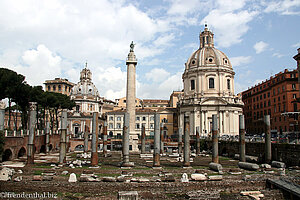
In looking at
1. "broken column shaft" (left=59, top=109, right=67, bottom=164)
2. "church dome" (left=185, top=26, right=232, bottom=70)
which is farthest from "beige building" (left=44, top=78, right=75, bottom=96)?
"broken column shaft" (left=59, top=109, right=67, bottom=164)

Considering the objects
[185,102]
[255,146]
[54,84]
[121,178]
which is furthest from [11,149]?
[54,84]

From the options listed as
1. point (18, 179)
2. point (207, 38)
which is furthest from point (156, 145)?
point (207, 38)

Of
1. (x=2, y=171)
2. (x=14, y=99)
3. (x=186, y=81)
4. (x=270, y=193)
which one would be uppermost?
(x=186, y=81)

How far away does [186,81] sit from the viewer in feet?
230

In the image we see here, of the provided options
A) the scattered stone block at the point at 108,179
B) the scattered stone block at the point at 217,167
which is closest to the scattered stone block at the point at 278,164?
the scattered stone block at the point at 217,167

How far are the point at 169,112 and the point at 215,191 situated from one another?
6050cm

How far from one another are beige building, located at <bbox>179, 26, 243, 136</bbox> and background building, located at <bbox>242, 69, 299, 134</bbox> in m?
6.13

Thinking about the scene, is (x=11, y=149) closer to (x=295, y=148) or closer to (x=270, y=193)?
(x=270, y=193)

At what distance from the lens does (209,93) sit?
215 ft

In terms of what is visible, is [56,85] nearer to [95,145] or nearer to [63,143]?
[63,143]

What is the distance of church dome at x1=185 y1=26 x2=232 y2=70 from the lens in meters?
67.1

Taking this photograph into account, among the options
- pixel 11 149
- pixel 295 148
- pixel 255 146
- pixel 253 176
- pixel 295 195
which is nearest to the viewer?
pixel 295 195

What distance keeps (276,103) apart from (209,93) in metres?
15.0

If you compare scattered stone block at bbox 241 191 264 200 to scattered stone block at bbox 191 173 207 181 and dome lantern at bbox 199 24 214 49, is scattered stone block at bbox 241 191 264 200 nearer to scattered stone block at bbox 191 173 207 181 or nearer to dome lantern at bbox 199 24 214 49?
scattered stone block at bbox 191 173 207 181
